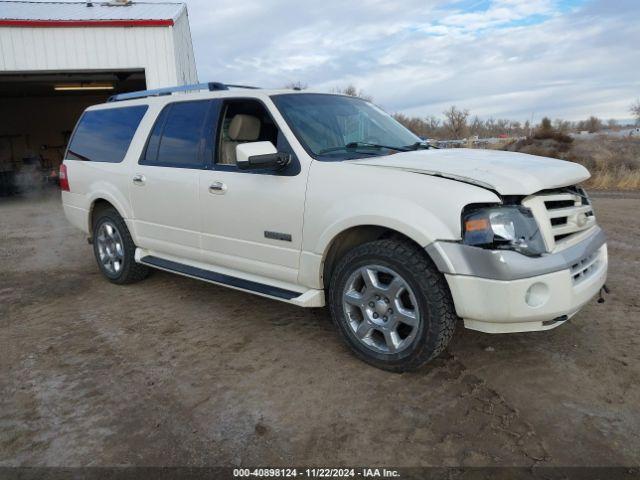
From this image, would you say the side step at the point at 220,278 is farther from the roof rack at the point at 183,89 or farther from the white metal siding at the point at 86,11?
the white metal siding at the point at 86,11

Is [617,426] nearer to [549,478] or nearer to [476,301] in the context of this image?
[549,478]

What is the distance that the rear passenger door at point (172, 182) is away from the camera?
440cm

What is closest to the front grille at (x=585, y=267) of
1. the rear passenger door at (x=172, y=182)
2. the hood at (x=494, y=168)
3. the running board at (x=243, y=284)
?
the hood at (x=494, y=168)

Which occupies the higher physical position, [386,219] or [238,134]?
[238,134]

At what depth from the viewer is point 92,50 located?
12.1m

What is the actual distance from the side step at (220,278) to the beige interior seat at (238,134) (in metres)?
0.97

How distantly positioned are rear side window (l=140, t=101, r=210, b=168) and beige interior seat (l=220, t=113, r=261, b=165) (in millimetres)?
219

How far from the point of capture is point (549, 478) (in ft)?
7.60

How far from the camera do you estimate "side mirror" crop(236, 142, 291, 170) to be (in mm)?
3502

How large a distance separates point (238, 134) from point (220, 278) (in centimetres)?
123

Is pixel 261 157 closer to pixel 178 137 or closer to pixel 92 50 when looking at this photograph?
pixel 178 137

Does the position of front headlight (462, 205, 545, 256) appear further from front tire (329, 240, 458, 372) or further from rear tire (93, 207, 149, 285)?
rear tire (93, 207, 149, 285)

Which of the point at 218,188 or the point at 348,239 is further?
the point at 218,188

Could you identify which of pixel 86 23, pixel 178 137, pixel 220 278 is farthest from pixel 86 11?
pixel 220 278
